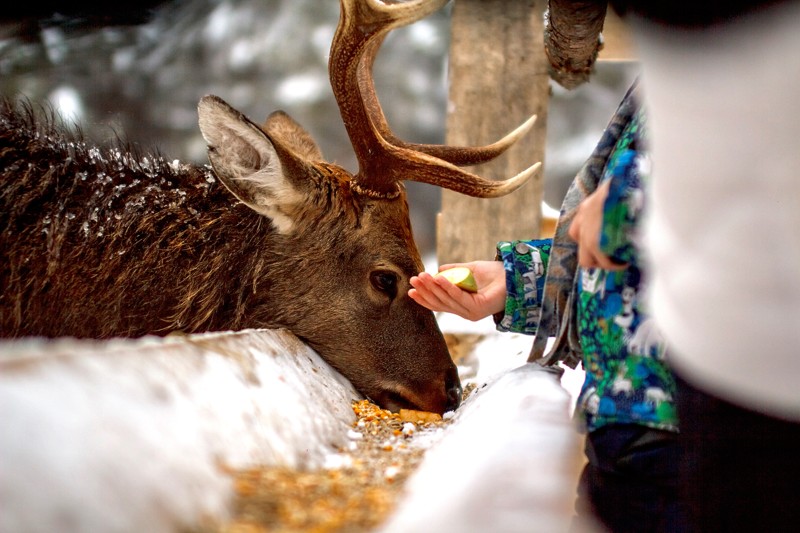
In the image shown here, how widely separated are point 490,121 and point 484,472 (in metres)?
3.32

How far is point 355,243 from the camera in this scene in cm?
252

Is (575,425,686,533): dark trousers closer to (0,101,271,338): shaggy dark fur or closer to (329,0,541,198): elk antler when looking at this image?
(329,0,541,198): elk antler

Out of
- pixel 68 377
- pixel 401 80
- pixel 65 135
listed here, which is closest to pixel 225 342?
pixel 68 377

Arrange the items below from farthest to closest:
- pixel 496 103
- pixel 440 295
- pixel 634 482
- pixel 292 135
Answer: pixel 496 103, pixel 292 135, pixel 440 295, pixel 634 482

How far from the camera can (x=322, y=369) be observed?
228 cm

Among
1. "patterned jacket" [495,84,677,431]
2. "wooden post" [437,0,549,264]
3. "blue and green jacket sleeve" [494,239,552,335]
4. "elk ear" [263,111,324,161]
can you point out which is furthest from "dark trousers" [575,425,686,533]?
"wooden post" [437,0,549,264]

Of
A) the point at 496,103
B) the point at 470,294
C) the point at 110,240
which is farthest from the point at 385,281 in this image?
the point at 496,103

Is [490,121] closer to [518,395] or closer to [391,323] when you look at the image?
[391,323]

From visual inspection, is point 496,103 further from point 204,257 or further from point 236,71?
point 236,71

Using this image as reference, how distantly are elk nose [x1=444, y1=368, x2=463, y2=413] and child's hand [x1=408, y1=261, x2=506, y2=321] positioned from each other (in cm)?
37

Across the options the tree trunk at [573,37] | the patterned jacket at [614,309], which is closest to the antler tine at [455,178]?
the patterned jacket at [614,309]

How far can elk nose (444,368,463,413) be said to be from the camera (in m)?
2.42

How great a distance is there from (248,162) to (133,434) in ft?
4.91

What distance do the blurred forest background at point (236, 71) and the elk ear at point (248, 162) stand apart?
5.48 m
